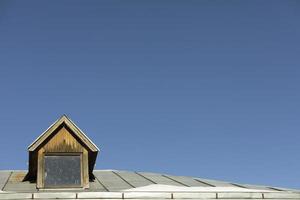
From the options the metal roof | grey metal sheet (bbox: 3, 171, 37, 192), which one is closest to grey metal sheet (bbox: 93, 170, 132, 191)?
the metal roof

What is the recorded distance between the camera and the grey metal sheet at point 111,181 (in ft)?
48.0

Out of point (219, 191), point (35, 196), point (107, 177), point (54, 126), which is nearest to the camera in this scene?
point (35, 196)

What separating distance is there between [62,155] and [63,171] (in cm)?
51

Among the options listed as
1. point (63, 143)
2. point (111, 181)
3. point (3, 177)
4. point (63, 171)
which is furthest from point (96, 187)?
point (3, 177)

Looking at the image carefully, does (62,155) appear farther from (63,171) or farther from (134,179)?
(134,179)

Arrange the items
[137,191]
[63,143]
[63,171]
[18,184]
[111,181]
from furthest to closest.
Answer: [111,181] → [63,143] → [18,184] → [63,171] → [137,191]

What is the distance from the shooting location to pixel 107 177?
17.4 metres

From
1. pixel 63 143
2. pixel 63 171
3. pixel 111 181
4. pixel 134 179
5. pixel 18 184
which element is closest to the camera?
pixel 63 171

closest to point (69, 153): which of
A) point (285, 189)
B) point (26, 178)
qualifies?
point (26, 178)

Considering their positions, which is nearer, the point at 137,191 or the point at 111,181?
the point at 137,191

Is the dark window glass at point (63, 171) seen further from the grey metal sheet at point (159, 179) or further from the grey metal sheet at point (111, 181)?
the grey metal sheet at point (159, 179)

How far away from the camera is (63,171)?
14.7 metres

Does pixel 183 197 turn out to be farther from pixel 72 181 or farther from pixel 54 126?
pixel 54 126

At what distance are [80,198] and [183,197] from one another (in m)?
2.73
